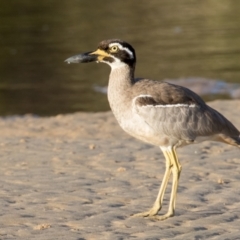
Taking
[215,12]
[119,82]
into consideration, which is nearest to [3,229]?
[119,82]

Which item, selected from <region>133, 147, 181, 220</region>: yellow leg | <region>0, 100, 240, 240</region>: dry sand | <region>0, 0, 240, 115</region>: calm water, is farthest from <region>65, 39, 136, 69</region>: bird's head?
<region>0, 0, 240, 115</region>: calm water

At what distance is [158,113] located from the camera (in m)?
7.07

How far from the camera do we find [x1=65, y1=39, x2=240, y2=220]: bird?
7.04 m

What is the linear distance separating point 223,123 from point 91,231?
1674 millimetres

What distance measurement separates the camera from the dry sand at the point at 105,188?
6621mm

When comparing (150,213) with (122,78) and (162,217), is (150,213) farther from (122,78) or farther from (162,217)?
(122,78)

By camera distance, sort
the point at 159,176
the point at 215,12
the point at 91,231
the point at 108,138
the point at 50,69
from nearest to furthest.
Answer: the point at 91,231 < the point at 159,176 < the point at 108,138 < the point at 50,69 < the point at 215,12

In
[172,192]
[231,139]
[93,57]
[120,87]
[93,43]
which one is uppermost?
[93,57]

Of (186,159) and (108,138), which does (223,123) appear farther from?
(108,138)

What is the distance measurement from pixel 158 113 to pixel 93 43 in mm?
15003

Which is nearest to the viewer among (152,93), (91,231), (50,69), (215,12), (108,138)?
(91,231)

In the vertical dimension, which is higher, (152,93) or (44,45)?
(152,93)

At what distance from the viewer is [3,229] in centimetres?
658

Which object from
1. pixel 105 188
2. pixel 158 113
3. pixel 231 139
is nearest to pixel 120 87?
pixel 158 113
